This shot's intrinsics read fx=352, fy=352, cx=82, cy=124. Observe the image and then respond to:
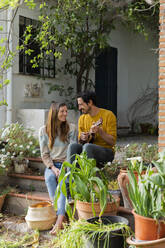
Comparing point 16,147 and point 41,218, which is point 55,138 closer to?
point 41,218

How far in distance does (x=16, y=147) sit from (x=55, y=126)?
1.19 metres

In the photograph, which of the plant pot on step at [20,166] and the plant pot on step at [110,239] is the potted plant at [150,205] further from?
the plant pot on step at [20,166]

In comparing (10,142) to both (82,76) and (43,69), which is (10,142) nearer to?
(43,69)

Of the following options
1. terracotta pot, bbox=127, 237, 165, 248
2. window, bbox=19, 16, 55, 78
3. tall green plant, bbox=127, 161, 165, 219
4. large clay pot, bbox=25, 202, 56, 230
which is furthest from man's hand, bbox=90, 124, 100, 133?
window, bbox=19, 16, 55, 78

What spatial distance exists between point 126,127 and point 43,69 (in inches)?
117

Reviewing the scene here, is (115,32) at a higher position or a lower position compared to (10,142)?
higher

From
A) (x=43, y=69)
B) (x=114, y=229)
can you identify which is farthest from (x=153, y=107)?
(x=114, y=229)

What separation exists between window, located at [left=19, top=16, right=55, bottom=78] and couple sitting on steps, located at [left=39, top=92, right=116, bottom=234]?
325cm

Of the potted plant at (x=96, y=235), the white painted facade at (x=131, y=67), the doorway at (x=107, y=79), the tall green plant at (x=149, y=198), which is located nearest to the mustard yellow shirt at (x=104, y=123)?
the potted plant at (x=96, y=235)

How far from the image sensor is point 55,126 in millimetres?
4246

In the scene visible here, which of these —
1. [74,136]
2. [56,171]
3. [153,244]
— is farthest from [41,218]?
[153,244]

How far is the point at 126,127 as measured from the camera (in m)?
9.48

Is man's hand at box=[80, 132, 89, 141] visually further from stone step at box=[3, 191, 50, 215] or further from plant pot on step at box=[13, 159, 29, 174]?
plant pot on step at box=[13, 159, 29, 174]

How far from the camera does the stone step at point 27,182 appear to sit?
483 cm
